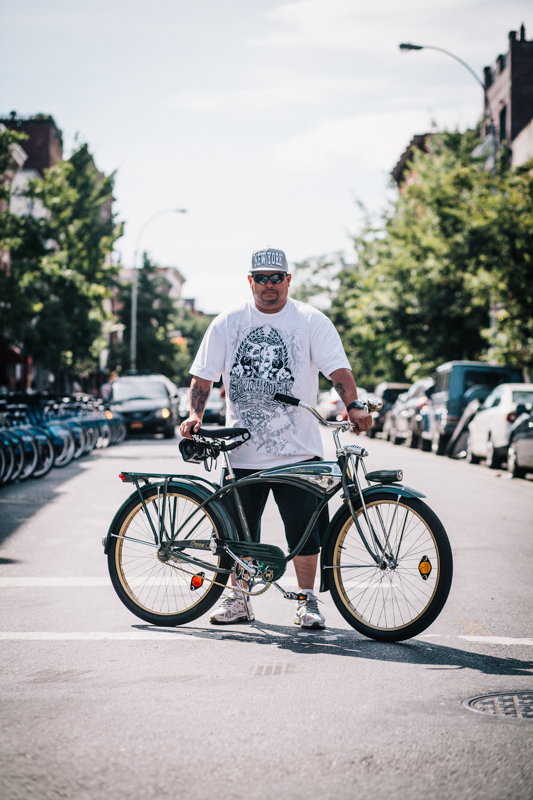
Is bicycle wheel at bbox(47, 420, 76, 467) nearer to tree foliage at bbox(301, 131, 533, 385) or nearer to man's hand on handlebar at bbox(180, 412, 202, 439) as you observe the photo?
tree foliage at bbox(301, 131, 533, 385)

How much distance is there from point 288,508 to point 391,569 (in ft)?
2.12

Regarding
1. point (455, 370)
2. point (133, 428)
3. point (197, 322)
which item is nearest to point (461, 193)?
point (455, 370)

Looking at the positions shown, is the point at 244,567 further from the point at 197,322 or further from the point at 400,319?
the point at 197,322

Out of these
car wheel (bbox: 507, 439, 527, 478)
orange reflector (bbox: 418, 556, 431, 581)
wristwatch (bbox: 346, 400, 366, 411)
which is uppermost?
wristwatch (bbox: 346, 400, 366, 411)

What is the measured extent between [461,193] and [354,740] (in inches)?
1017

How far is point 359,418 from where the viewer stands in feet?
18.1

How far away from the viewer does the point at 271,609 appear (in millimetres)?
6352

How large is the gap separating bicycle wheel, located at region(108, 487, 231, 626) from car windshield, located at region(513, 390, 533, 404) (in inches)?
543

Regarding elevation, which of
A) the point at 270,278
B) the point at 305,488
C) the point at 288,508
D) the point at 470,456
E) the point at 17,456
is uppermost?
the point at 270,278

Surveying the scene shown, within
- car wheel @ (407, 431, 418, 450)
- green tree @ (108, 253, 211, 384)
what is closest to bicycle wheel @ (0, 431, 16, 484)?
car wheel @ (407, 431, 418, 450)

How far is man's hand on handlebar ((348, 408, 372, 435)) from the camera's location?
5.50 m

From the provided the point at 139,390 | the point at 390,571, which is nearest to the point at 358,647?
the point at 390,571

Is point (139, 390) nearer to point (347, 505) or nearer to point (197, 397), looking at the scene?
point (197, 397)

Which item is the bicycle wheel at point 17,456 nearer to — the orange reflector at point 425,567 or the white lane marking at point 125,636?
the white lane marking at point 125,636
